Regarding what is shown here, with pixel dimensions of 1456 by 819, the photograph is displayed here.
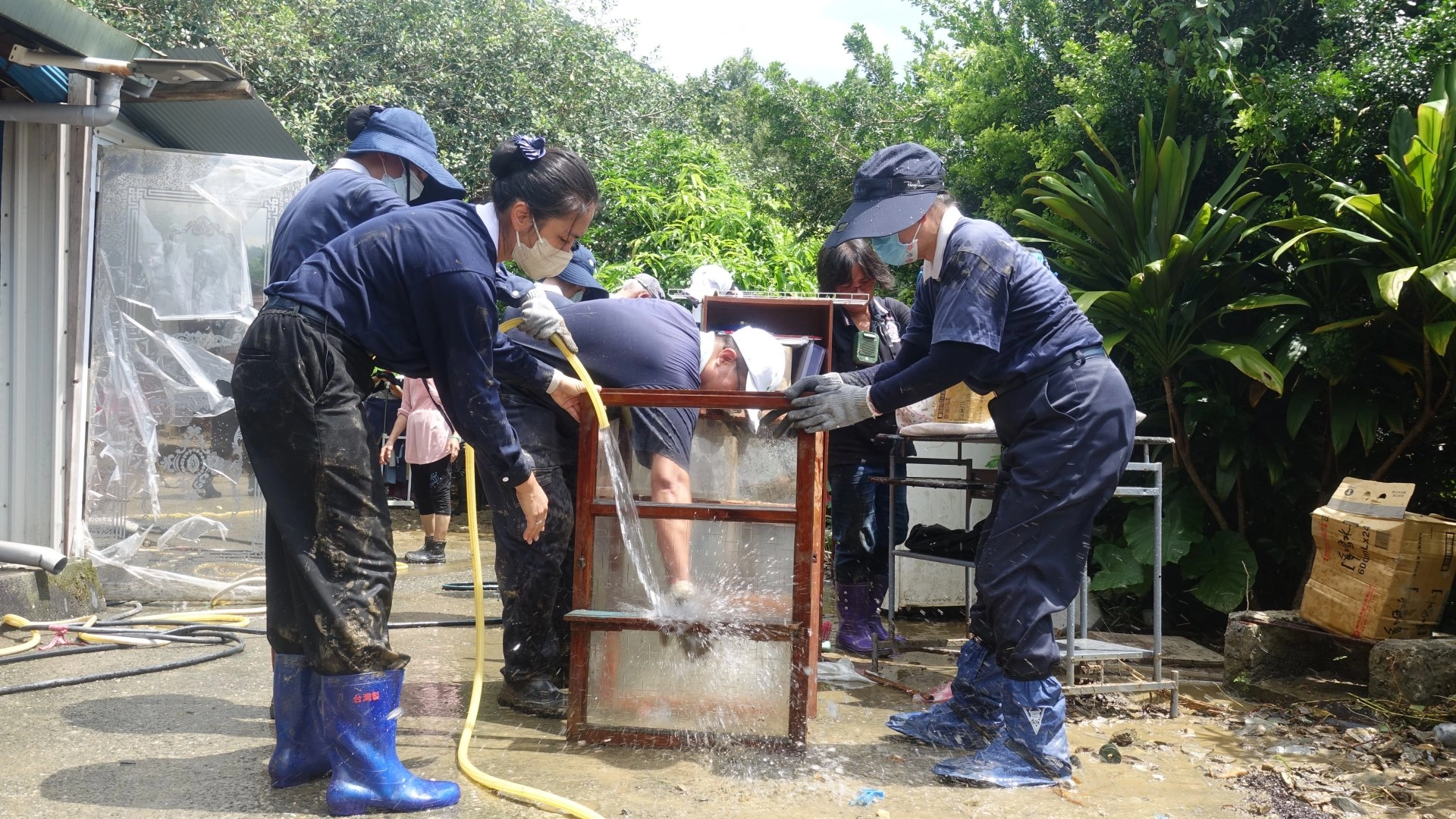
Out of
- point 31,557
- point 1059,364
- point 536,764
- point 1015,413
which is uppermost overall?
point 1059,364

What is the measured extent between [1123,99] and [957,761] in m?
4.48

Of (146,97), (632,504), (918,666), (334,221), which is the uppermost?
(146,97)

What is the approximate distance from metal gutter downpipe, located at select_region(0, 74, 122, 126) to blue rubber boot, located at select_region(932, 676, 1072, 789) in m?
4.49

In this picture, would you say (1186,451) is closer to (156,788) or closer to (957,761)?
(957,761)

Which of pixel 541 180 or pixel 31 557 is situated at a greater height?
pixel 541 180

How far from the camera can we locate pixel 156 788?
2.96 m

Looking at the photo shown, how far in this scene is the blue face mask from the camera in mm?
3549

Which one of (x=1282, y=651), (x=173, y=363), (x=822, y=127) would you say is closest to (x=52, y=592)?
(x=173, y=363)

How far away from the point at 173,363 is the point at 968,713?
4.41 m

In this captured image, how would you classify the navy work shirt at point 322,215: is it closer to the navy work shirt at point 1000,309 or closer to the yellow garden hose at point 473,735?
the yellow garden hose at point 473,735

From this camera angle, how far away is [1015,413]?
3.39 m

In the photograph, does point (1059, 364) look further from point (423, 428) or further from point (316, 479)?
point (423, 428)

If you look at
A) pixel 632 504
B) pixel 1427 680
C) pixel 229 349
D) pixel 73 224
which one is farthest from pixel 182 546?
pixel 1427 680

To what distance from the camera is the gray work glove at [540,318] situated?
3.38 meters
